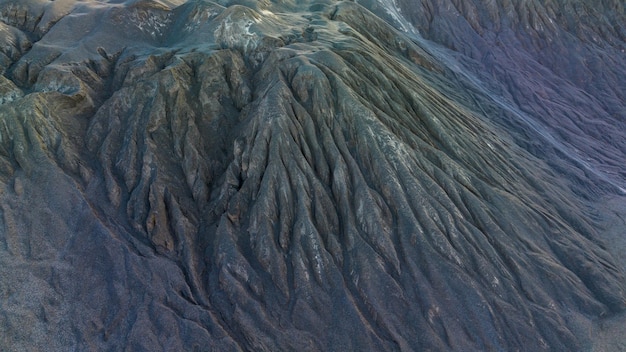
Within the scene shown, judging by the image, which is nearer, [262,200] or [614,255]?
[262,200]

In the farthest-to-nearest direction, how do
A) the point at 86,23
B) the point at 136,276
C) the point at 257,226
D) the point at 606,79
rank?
the point at 606,79
the point at 86,23
the point at 257,226
the point at 136,276

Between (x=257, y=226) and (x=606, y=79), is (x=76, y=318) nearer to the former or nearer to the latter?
(x=257, y=226)

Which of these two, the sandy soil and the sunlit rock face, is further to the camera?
the sandy soil

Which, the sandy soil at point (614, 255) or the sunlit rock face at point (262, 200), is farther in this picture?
the sandy soil at point (614, 255)

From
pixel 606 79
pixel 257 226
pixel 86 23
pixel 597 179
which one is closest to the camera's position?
pixel 257 226

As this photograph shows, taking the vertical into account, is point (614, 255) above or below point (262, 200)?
above

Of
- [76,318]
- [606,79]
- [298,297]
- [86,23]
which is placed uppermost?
[606,79]

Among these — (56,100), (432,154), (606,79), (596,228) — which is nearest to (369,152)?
(432,154)

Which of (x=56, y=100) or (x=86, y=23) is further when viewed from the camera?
(x=86, y=23)
